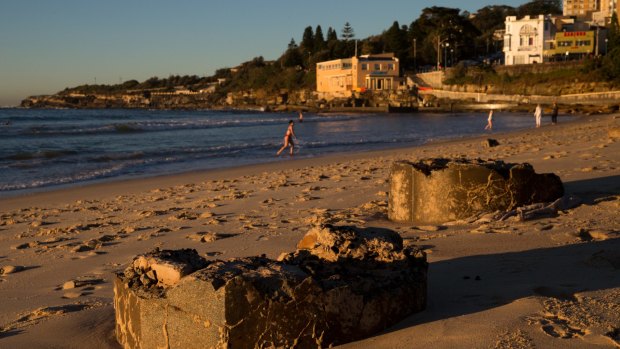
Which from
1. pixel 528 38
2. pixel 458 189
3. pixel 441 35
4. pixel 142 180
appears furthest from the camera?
pixel 441 35

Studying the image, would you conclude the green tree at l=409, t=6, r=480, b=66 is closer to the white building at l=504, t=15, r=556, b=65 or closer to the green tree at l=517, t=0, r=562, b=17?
the white building at l=504, t=15, r=556, b=65

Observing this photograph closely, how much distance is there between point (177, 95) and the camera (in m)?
149

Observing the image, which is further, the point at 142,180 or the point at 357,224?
the point at 142,180

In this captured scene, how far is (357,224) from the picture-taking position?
23.4 feet

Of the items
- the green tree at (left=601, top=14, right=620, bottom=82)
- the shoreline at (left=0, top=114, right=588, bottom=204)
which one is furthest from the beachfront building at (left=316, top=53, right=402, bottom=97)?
the shoreline at (left=0, top=114, right=588, bottom=204)

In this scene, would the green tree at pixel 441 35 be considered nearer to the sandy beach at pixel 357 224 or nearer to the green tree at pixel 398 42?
the green tree at pixel 398 42

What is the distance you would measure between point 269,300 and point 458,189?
4127mm

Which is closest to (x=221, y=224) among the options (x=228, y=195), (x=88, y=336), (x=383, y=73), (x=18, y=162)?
(x=228, y=195)

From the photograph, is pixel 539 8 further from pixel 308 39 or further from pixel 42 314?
pixel 42 314

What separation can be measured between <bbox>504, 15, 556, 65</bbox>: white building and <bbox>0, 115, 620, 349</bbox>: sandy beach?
7408cm

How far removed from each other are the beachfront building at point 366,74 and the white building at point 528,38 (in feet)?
53.0

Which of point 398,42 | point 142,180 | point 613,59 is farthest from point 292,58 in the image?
point 142,180

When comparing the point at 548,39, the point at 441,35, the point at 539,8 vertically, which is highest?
the point at 539,8

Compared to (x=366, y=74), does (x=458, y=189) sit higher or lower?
lower
